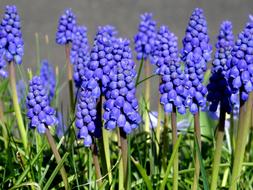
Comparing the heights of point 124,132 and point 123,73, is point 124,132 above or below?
below

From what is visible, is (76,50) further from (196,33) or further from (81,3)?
(81,3)

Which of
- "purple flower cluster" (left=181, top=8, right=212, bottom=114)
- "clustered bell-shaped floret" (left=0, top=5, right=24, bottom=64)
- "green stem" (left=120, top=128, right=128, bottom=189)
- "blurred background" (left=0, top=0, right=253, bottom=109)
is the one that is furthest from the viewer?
"blurred background" (left=0, top=0, right=253, bottom=109)

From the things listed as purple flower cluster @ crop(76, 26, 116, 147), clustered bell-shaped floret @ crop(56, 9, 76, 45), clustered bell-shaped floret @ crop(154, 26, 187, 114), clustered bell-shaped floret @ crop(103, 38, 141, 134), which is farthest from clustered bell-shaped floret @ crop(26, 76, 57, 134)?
clustered bell-shaped floret @ crop(56, 9, 76, 45)

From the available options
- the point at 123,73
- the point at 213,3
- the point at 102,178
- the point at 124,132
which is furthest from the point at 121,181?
the point at 213,3

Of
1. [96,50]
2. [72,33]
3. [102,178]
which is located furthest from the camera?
[72,33]

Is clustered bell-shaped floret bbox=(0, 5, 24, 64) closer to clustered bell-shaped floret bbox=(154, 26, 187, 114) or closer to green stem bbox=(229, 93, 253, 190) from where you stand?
clustered bell-shaped floret bbox=(154, 26, 187, 114)

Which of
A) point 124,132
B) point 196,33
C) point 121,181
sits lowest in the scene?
point 121,181

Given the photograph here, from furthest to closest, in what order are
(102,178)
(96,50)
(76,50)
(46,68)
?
(46,68)
(76,50)
(102,178)
(96,50)

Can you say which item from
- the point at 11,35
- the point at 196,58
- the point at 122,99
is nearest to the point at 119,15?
the point at 11,35

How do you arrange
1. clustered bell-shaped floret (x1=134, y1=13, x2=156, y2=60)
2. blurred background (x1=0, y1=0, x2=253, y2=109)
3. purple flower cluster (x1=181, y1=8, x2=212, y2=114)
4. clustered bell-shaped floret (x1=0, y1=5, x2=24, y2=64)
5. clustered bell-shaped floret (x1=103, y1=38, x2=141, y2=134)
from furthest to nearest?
blurred background (x1=0, y1=0, x2=253, y2=109)
clustered bell-shaped floret (x1=134, y1=13, x2=156, y2=60)
clustered bell-shaped floret (x1=0, y1=5, x2=24, y2=64)
purple flower cluster (x1=181, y1=8, x2=212, y2=114)
clustered bell-shaped floret (x1=103, y1=38, x2=141, y2=134)
